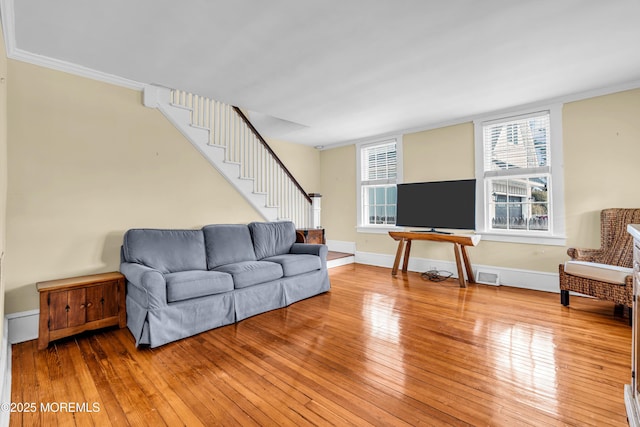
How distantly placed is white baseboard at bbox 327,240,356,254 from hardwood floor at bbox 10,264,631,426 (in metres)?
3.10

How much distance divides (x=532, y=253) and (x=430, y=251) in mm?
1447

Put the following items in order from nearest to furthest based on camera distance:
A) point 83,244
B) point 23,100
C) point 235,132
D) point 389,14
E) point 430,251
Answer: point 389,14 < point 23,100 < point 83,244 < point 235,132 < point 430,251

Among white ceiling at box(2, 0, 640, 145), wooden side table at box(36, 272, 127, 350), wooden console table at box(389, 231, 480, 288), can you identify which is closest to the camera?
white ceiling at box(2, 0, 640, 145)

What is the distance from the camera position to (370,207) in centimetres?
625

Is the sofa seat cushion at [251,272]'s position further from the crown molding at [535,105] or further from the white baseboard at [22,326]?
the crown molding at [535,105]

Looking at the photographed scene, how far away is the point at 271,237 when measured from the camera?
423cm

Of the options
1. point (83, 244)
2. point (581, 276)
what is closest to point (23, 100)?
point (83, 244)

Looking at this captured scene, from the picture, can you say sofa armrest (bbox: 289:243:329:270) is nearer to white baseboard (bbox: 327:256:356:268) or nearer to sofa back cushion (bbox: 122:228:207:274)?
sofa back cushion (bbox: 122:228:207:274)

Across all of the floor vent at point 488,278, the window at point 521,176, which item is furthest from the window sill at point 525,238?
the floor vent at point 488,278

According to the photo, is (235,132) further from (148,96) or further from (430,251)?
(430,251)

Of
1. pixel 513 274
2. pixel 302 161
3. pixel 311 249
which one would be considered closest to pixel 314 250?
pixel 311 249

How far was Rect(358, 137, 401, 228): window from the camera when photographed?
5812 millimetres

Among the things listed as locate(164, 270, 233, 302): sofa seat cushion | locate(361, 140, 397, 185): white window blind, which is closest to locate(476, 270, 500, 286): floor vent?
locate(361, 140, 397, 185): white window blind

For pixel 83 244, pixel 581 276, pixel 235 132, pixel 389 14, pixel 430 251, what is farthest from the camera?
pixel 430 251
